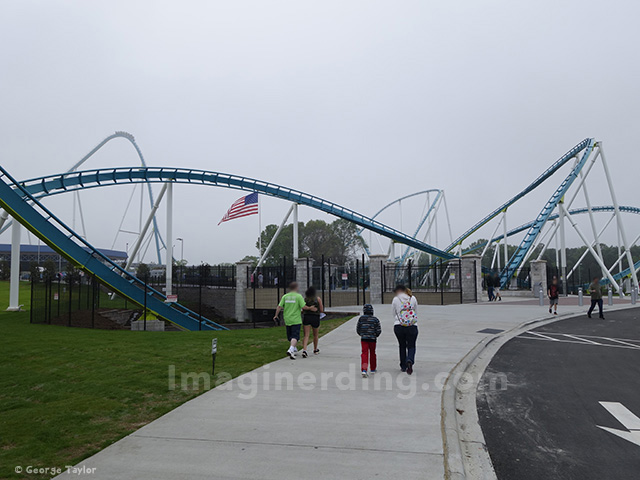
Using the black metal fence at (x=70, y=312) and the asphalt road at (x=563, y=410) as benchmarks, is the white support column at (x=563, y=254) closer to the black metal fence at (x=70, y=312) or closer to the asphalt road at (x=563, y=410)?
the asphalt road at (x=563, y=410)

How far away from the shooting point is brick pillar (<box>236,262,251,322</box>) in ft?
93.2

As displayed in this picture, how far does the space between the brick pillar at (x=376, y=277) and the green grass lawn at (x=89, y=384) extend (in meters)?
12.4

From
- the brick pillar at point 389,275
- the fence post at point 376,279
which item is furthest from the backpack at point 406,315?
the brick pillar at point 389,275

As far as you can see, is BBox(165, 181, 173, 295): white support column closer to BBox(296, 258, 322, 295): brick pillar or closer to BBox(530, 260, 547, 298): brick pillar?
BBox(296, 258, 322, 295): brick pillar

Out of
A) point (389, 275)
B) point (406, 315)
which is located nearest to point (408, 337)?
point (406, 315)

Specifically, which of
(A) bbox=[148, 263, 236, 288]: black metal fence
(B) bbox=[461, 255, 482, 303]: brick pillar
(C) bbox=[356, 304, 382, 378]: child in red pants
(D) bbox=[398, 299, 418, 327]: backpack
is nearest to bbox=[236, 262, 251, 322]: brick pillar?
(A) bbox=[148, 263, 236, 288]: black metal fence

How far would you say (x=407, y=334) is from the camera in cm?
789

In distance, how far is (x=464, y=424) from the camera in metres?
5.53

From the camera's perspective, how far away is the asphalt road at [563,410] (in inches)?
173

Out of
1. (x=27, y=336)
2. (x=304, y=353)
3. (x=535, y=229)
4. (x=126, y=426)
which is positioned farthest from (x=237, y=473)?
(x=535, y=229)

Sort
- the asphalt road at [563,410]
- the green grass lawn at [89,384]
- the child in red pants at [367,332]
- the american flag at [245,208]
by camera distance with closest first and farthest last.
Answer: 1. the asphalt road at [563,410]
2. the green grass lawn at [89,384]
3. the child in red pants at [367,332]
4. the american flag at [245,208]

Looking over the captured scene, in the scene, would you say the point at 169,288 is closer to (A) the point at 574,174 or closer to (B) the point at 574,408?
(B) the point at 574,408

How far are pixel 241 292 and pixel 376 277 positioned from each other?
9.21m

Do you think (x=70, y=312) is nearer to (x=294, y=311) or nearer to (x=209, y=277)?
(x=294, y=311)
